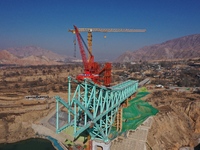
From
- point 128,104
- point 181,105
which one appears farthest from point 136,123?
point 181,105

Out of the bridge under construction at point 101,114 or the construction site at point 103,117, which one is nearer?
the bridge under construction at point 101,114

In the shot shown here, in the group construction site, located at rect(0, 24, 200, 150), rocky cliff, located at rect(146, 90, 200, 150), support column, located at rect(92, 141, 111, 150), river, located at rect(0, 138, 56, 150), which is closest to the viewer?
construction site, located at rect(0, 24, 200, 150)

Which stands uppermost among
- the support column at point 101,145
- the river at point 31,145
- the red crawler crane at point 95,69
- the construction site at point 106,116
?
the red crawler crane at point 95,69

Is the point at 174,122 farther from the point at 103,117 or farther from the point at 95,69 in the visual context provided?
the point at 95,69

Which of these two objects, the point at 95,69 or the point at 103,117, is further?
the point at 95,69

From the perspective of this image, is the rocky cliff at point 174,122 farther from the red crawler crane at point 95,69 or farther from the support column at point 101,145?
the red crawler crane at point 95,69

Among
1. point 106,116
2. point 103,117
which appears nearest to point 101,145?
point 103,117

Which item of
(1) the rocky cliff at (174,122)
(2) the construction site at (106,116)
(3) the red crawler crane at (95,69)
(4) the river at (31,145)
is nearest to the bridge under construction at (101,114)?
(2) the construction site at (106,116)

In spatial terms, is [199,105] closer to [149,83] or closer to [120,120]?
[120,120]

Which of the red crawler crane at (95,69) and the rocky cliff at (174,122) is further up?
the red crawler crane at (95,69)

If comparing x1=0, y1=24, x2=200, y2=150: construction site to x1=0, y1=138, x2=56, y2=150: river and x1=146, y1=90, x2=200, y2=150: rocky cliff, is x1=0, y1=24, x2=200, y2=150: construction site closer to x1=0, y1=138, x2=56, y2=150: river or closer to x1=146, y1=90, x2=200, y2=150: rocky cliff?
x1=146, y1=90, x2=200, y2=150: rocky cliff

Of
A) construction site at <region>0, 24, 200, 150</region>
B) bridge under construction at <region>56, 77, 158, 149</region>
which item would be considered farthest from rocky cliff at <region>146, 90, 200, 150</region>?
bridge under construction at <region>56, 77, 158, 149</region>
